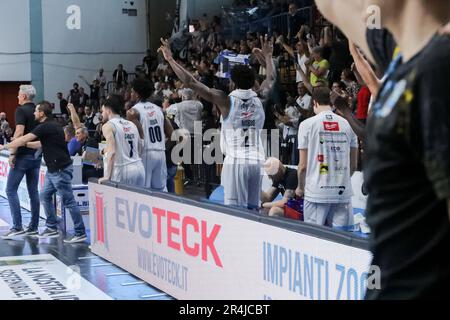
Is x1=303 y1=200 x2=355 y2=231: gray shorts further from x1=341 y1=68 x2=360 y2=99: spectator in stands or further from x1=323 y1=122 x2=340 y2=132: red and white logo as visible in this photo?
x1=341 y1=68 x2=360 y2=99: spectator in stands

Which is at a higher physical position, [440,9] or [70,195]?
[440,9]

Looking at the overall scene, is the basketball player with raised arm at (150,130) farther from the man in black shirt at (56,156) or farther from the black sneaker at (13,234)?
the black sneaker at (13,234)

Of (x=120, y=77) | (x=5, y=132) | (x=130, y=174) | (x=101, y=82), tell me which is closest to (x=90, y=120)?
(x=5, y=132)

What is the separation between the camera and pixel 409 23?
1.29 m

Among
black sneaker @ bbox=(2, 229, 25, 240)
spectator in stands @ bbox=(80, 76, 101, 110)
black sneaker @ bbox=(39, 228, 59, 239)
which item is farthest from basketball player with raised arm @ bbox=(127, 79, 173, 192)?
spectator in stands @ bbox=(80, 76, 101, 110)

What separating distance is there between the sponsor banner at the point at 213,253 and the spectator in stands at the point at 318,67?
15.6ft

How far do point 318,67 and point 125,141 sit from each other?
4.36 m

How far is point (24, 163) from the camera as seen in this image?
9766 mm

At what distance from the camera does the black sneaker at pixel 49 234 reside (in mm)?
9644

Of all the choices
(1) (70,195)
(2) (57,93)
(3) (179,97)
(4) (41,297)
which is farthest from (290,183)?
(2) (57,93)

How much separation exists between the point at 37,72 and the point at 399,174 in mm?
25060

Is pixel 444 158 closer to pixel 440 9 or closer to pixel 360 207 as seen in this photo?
pixel 440 9

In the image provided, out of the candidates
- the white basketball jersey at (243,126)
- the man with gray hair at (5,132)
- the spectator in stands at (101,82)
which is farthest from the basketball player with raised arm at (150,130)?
the spectator in stands at (101,82)

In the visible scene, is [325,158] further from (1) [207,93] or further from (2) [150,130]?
(2) [150,130]
